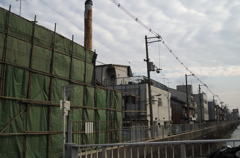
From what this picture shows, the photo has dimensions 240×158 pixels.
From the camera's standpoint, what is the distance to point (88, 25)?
80.5 feet

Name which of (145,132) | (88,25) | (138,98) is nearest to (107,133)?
(145,132)

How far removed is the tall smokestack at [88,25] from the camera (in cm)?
2366

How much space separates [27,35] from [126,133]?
444 inches

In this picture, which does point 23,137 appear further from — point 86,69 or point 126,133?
point 126,133

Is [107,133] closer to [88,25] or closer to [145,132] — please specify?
[145,132]

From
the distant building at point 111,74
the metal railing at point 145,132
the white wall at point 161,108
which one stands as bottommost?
the metal railing at point 145,132

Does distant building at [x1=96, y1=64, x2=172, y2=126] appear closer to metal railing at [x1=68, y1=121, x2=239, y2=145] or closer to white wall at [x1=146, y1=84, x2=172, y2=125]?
white wall at [x1=146, y1=84, x2=172, y2=125]

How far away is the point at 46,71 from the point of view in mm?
12914

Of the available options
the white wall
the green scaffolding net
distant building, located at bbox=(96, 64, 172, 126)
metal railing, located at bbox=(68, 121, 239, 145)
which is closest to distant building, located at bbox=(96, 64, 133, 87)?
distant building, located at bbox=(96, 64, 172, 126)

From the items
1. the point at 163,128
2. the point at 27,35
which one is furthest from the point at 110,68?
the point at 27,35

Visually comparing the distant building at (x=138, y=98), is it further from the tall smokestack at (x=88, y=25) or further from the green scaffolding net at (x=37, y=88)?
the green scaffolding net at (x=37, y=88)

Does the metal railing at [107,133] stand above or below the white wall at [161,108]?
below

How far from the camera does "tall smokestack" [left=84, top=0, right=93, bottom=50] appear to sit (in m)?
23.7

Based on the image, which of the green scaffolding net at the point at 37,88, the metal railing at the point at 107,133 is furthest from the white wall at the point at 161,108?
the green scaffolding net at the point at 37,88
